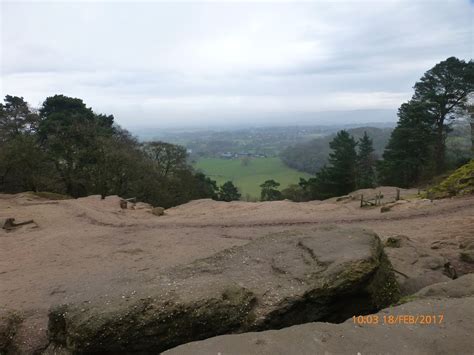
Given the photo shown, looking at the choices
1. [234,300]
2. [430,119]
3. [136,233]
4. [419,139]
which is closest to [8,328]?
[234,300]

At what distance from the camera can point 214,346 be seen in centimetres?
386

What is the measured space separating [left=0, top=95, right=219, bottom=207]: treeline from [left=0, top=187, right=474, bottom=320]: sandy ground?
6.58m

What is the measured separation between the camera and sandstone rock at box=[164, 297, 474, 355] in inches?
146

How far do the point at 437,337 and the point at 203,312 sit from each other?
2858 mm

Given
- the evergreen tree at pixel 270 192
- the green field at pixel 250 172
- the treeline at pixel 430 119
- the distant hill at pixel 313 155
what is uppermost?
the treeline at pixel 430 119

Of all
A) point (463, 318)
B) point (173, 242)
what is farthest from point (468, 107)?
point (463, 318)

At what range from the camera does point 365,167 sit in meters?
47.4

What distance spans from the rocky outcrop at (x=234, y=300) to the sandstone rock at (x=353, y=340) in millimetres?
857

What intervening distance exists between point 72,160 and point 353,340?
3248 centimetres

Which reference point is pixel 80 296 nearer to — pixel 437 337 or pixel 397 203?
pixel 437 337

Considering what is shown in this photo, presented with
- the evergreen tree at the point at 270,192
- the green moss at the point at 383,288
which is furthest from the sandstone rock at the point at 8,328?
the evergreen tree at the point at 270,192

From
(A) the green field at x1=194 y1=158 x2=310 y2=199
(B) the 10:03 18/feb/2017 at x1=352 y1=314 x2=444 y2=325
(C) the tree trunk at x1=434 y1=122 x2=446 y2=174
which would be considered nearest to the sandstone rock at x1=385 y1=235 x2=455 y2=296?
(B) the 10:03 18/feb/2017 at x1=352 y1=314 x2=444 y2=325

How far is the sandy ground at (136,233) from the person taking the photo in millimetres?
10258

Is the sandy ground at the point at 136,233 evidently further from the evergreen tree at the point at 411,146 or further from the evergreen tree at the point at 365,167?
the evergreen tree at the point at 365,167
